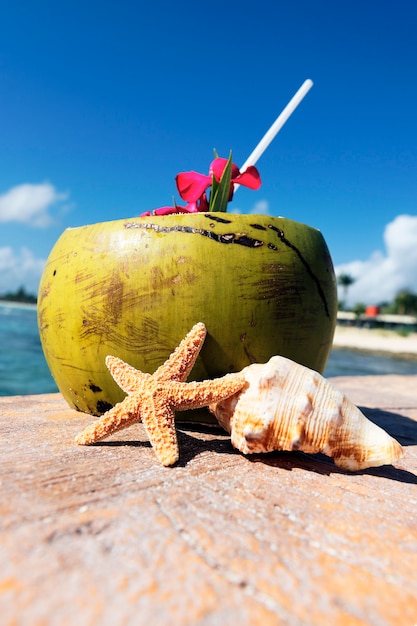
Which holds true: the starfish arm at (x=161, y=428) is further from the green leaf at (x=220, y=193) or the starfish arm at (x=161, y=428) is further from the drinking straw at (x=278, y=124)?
the drinking straw at (x=278, y=124)

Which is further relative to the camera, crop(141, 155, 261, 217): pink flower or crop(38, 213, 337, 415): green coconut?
crop(141, 155, 261, 217): pink flower

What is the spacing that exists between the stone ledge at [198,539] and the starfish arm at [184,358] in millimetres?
240

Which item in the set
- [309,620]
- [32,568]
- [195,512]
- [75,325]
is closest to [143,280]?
[75,325]

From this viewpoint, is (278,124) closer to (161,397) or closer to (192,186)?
(192,186)

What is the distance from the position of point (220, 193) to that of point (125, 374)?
33.3 inches

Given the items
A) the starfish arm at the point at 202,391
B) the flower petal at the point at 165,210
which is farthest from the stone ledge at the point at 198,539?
the flower petal at the point at 165,210

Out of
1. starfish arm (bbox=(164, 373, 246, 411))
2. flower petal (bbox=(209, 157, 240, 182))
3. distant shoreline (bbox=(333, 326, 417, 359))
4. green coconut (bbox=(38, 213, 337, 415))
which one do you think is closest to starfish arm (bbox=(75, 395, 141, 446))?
starfish arm (bbox=(164, 373, 246, 411))

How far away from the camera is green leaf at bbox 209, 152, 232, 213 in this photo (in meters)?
1.74

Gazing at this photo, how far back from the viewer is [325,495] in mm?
1087

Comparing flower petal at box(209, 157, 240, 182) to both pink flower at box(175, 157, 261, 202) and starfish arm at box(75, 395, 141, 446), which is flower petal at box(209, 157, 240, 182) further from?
starfish arm at box(75, 395, 141, 446)

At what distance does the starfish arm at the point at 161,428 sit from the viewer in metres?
1.18

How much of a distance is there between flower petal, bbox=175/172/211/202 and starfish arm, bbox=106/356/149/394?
0.78 metres

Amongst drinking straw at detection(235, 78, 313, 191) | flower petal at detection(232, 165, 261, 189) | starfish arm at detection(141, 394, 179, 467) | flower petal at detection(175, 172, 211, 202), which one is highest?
drinking straw at detection(235, 78, 313, 191)

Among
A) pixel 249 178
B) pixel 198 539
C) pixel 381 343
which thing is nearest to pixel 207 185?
pixel 249 178
